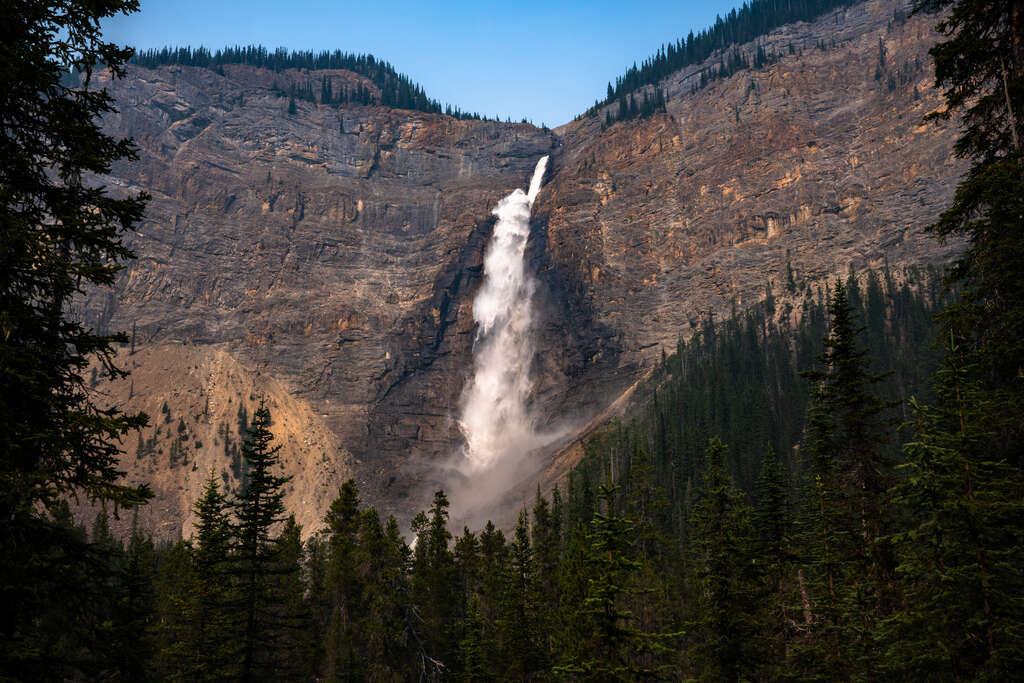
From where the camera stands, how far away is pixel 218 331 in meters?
167

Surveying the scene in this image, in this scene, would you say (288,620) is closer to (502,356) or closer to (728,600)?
(728,600)

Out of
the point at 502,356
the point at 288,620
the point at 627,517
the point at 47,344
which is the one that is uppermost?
the point at 502,356

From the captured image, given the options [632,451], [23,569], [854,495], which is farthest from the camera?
[632,451]

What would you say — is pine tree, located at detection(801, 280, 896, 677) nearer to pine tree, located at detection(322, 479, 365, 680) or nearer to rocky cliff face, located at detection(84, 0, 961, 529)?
pine tree, located at detection(322, 479, 365, 680)

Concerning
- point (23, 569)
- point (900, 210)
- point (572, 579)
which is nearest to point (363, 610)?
point (572, 579)

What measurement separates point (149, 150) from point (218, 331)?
213ft

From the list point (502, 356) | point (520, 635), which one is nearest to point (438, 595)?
point (520, 635)

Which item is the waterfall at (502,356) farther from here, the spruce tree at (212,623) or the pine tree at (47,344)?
the pine tree at (47,344)

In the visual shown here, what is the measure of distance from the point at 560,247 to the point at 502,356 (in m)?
31.4

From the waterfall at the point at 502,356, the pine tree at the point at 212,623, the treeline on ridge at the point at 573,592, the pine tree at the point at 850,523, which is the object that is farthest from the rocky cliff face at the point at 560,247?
the pine tree at the point at 850,523

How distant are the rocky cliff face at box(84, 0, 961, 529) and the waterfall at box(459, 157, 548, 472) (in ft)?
12.8

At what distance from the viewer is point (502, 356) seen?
172 m

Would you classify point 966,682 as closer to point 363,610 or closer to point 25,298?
point 25,298

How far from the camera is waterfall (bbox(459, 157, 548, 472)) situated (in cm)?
15838
